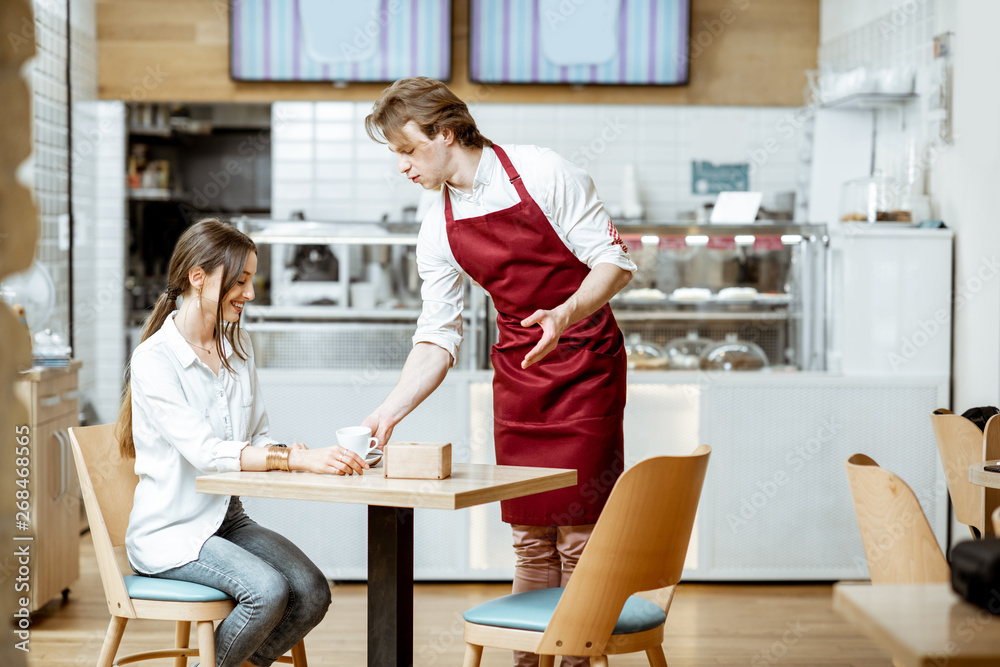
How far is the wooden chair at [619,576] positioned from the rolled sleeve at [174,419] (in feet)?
1.86

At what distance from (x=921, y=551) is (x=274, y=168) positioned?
436 centimetres

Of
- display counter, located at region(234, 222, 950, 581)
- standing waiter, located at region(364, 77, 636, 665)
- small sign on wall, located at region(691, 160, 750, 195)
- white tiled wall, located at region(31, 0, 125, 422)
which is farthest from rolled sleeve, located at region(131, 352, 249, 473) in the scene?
small sign on wall, located at region(691, 160, 750, 195)

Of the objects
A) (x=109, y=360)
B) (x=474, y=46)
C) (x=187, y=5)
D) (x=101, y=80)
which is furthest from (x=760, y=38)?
(x=109, y=360)

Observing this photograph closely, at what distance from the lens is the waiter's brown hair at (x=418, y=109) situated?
6.53 ft

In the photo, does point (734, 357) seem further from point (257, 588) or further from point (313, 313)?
point (257, 588)

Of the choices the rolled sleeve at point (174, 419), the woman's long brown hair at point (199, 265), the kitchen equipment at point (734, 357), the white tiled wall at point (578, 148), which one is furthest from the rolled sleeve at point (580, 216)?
the white tiled wall at point (578, 148)

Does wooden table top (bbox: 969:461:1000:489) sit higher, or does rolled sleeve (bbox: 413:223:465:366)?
rolled sleeve (bbox: 413:223:465:366)

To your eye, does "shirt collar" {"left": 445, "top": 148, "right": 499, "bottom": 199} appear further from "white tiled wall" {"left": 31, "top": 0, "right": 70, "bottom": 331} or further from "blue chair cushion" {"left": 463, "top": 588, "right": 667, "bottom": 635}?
"white tiled wall" {"left": 31, "top": 0, "right": 70, "bottom": 331}

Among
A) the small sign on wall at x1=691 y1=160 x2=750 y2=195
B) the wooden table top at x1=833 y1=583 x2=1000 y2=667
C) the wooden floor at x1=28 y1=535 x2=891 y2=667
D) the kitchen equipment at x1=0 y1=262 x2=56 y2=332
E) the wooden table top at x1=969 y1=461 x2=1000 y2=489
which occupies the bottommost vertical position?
the wooden floor at x1=28 y1=535 x2=891 y2=667

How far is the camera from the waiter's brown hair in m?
1.99

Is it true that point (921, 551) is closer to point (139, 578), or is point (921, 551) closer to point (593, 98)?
point (139, 578)

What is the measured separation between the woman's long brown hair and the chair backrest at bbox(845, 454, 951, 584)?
1.32 m

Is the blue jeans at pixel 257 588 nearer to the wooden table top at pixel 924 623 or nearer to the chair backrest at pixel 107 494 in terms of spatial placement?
the chair backrest at pixel 107 494

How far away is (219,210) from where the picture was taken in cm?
653
